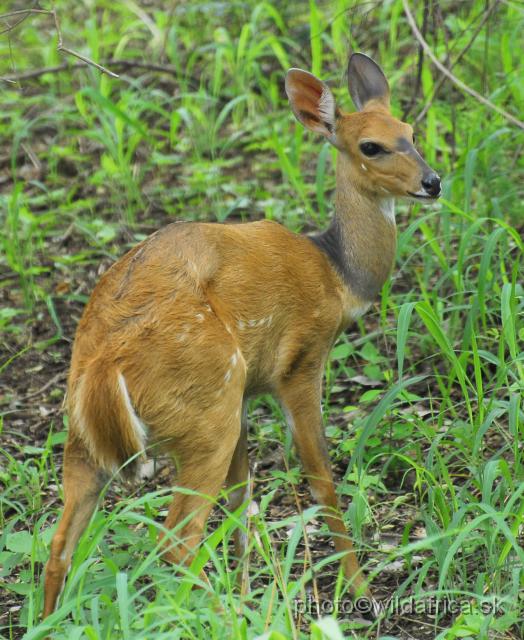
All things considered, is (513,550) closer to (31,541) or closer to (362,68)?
(31,541)

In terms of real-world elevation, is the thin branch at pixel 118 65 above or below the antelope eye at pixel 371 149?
below

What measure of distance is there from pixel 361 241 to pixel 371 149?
0.41 metres

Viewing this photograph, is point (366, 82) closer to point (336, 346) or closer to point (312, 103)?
point (312, 103)

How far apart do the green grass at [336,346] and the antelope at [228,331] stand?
0.58 feet

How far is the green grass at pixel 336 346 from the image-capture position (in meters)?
3.68

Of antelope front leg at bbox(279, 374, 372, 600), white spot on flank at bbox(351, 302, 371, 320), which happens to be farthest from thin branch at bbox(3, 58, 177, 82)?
antelope front leg at bbox(279, 374, 372, 600)

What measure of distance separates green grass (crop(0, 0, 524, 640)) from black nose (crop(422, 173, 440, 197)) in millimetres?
315

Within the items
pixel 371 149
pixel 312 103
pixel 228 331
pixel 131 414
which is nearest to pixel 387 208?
pixel 371 149

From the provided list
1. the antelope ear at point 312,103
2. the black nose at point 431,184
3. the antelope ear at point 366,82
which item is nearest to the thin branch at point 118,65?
the antelope ear at point 366,82

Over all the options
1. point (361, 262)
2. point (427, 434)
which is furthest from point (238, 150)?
point (427, 434)

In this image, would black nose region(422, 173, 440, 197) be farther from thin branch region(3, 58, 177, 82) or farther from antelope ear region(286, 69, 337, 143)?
thin branch region(3, 58, 177, 82)

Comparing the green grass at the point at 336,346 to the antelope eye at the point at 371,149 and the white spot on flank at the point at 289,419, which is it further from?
the antelope eye at the point at 371,149

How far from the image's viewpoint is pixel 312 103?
5.07 meters

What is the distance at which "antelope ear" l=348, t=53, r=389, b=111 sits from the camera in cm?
529
